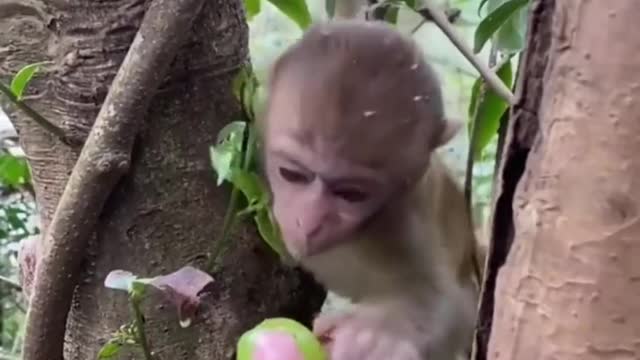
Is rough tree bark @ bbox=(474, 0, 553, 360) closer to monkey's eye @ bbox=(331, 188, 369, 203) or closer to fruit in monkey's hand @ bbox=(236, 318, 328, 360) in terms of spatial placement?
fruit in monkey's hand @ bbox=(236, 318, 328, 360)

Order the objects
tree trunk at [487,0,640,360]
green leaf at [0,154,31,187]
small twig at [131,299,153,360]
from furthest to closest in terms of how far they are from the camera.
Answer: green leaf at [0,154,31,187] → small twig at [131,299,153,360] → tree trunk at [487,0,640,360]

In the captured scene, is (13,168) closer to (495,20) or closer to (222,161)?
(222,161)

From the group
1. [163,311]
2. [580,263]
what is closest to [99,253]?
[163,311]

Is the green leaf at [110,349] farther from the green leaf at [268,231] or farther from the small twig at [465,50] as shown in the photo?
the small twig at [465,50]

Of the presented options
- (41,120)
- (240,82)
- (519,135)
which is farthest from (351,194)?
(519,135)

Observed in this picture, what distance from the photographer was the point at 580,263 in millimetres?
416

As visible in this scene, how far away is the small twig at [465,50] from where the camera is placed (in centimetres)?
70

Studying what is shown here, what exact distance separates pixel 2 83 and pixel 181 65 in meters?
0.12

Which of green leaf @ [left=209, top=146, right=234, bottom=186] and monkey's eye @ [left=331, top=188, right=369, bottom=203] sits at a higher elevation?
green leaf @ [left=209, top=146, right=234, bottom=186]

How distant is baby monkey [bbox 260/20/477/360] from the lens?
810 millimetres

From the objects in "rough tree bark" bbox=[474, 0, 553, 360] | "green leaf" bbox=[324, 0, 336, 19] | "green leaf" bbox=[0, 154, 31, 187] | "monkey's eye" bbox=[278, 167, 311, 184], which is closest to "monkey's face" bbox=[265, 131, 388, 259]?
"monkey's eye" bbox=[278, 167, 311, 184]

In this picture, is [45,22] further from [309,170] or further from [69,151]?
[309,170]

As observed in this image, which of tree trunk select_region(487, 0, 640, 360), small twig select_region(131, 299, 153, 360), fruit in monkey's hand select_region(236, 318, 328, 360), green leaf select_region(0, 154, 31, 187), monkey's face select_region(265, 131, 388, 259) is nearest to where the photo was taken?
tree trunk select_region(487, 0, 640, 360)

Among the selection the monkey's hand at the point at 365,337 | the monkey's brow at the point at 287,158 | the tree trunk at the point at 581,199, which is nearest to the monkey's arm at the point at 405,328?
the monkey's hand at the point at 365,337
